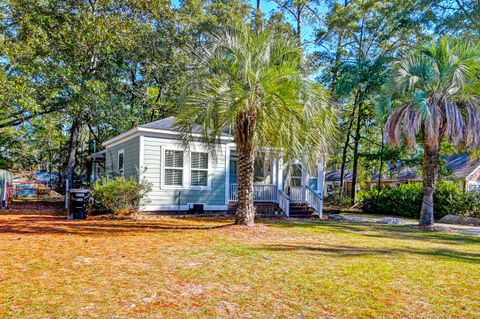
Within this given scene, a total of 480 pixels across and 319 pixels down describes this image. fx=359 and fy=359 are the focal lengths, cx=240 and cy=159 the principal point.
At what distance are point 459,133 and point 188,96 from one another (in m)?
8.33

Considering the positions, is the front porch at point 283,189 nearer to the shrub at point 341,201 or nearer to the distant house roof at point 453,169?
the shrub at point 341,201

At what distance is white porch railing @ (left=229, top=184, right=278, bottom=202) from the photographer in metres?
15.3

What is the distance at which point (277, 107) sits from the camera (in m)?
8.45

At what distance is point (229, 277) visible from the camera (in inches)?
186

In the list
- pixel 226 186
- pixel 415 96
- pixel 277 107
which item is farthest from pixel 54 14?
pixel 415 96

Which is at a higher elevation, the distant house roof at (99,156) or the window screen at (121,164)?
the distant house roof at (99,156)

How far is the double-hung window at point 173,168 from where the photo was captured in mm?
13547

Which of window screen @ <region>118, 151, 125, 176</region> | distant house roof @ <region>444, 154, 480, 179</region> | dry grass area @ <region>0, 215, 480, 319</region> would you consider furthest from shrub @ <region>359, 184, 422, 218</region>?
window screen @ <region>118, 151, 125, 176</region>

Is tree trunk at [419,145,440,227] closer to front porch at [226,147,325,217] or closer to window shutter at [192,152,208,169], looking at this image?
front porch at [226,147,325,217]

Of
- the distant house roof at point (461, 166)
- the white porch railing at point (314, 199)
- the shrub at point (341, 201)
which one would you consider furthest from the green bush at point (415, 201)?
the distant house roof at point (461, 166)

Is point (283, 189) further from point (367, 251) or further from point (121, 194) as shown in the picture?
point (367, 251)

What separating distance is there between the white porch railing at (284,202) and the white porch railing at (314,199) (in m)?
1.19

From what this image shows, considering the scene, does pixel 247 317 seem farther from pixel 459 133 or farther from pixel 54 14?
pixel 54 14

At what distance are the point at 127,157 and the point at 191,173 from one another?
270 centimetres
